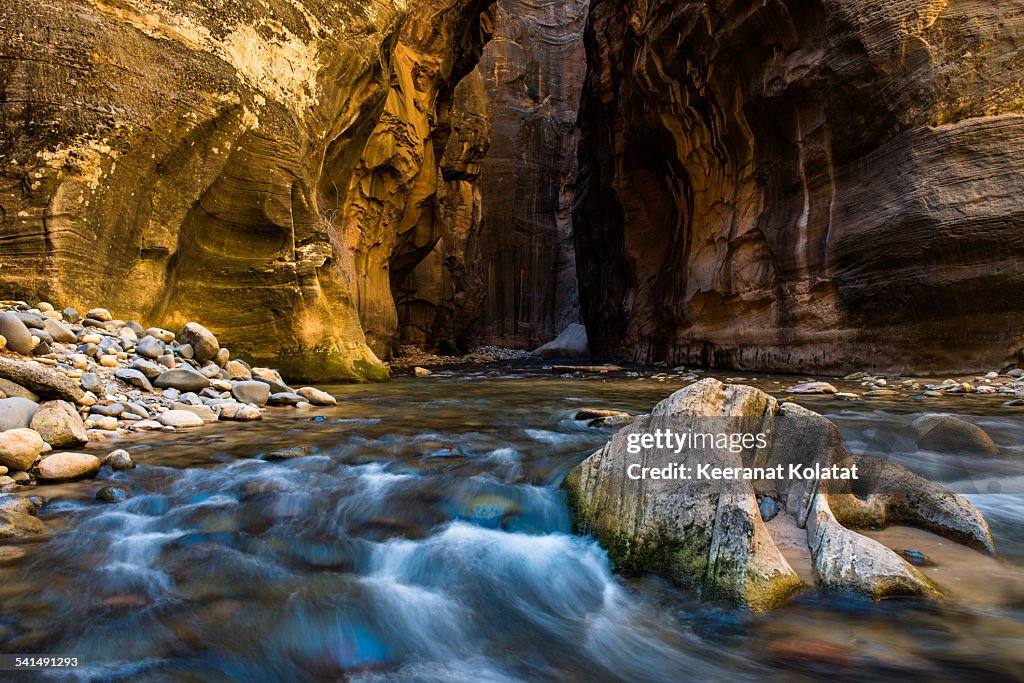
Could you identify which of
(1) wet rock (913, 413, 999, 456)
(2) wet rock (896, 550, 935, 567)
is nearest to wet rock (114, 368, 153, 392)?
(2) wet rock (896, 550, 935, 567)

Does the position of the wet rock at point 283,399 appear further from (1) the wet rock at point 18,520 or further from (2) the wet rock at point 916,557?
(2) the wet rock at point 916,557

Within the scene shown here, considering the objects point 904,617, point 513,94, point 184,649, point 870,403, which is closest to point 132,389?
point 184,649

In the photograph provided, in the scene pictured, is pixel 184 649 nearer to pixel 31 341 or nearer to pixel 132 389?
pixel 132 389

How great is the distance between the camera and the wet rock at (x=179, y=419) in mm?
4418

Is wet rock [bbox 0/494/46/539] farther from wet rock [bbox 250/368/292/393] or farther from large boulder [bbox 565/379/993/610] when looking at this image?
wet rock [bbox 250/368/292/393]

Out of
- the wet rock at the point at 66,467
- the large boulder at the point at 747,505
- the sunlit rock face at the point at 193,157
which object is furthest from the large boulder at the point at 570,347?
the wet rock at the point at 66,467

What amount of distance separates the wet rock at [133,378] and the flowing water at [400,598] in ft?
5.47

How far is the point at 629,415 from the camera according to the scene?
5.21 meters

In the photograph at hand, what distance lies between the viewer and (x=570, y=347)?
28812 millimetres

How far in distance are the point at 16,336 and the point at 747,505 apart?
5544 millimetres

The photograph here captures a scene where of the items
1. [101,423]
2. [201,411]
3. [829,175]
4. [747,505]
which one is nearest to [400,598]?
[747,505]

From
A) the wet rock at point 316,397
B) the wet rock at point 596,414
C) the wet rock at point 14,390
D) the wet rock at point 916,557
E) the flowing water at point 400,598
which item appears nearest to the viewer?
the flowing water at point 400,598

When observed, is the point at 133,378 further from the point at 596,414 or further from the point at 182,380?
the point at 596,414

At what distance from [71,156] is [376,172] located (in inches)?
345
